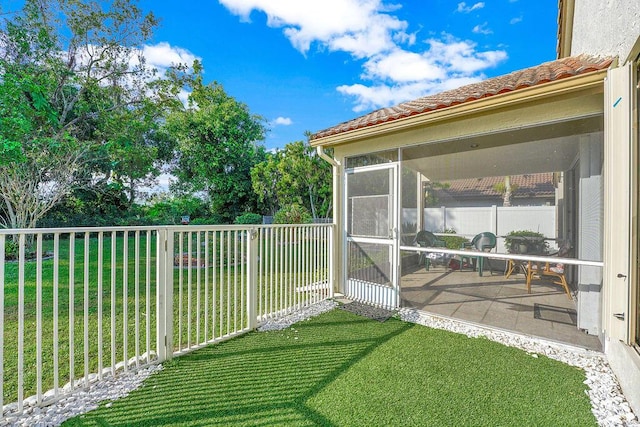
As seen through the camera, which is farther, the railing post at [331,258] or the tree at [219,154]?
the tree at [219,154]

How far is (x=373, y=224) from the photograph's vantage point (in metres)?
5.64

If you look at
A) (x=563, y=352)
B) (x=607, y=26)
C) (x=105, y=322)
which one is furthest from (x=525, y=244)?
(x=105, y=322)

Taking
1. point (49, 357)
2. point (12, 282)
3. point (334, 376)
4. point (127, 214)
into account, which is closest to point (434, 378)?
point (334, 376)

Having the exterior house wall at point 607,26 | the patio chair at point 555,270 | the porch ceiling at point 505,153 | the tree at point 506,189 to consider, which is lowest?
the patio chair at point 555,270

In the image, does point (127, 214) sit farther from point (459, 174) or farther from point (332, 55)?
point (459, 174)

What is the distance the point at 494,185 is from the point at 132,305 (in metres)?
6.74

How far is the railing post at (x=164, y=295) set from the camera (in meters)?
3.38

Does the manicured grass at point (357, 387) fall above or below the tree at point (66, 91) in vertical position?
below

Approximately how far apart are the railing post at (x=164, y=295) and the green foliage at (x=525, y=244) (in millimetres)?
4621

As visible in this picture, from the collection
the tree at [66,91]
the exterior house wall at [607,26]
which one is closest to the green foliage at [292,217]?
the tree at [66,91]

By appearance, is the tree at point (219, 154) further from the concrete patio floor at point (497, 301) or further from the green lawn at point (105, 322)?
the concrete patio floor at point (497, 301)

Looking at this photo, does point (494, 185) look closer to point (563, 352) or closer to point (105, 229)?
point (563, 352)

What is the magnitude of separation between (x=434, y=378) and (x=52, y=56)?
47.9 ft

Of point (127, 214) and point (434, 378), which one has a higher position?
point (127, 214)
